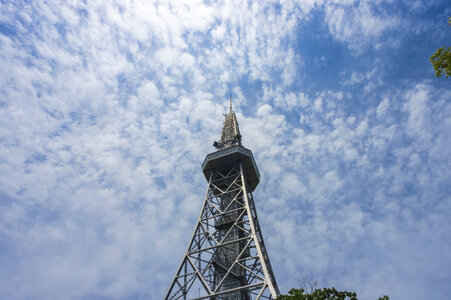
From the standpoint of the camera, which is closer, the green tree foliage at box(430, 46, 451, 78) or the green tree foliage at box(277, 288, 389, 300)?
the green tree foliage at box(430, 46, 451, 78)

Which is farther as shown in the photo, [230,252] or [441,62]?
[230,252]

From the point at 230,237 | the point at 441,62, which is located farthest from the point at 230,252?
the point at 441,62

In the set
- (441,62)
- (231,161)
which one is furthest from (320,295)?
(231,161)

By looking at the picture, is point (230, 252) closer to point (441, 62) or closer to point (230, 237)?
point (230, 237)

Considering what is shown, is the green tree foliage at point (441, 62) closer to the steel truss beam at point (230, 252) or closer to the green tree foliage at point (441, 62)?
the green tree foliage at point (441, 62)

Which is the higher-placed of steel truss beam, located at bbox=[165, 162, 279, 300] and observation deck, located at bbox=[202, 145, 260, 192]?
observation deck, located at bbox=[202, 145, 260, 192]

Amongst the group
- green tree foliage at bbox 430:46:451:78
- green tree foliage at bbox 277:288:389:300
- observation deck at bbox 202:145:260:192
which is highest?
observation deck at bbox 202:145:260:192

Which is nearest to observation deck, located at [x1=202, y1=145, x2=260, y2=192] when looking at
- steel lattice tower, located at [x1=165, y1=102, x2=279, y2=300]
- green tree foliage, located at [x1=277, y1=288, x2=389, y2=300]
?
steel lattice tower, located at [x1=165, y1=102, x2=279, y2=300]

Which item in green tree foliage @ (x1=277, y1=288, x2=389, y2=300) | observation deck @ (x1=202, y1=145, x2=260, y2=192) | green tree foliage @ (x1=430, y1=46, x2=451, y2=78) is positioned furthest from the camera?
observation deck @ (x1=202, y1=145, x2=260, y2=192)

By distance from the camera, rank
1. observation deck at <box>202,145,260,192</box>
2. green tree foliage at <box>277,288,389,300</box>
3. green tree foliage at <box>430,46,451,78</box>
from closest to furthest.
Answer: green tree foliage at <box>430,46,451,78</box>, green tree foliage at <box>277,288,389,300</box>, observation deck at <box>202,145,260,192</box>

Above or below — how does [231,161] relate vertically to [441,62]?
above

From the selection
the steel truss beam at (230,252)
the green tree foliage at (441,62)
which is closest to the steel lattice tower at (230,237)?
the steel truss beam at (230,252)

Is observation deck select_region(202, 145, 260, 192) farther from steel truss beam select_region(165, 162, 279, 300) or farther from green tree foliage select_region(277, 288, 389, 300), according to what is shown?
green tree foliage select_region(277, 288, 389, 300)

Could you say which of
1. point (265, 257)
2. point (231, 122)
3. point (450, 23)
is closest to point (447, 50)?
point (450, 23)
